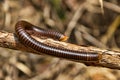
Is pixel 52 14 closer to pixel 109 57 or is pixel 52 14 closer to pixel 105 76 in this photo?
pixel 105 76

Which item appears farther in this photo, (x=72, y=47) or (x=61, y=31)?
(x=61, y=31)

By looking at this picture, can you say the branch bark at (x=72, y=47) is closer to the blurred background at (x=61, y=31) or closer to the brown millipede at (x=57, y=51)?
the brown millipede at (x=57, y=51)

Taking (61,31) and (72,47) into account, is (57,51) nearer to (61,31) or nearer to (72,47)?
(72,47)

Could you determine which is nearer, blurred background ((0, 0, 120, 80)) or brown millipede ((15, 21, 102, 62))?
brown millipede ((15, 21, 102, 62))

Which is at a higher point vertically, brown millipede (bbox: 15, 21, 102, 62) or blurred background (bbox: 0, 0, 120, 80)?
brown millipede (bbox: 15, 21, 102, 62)

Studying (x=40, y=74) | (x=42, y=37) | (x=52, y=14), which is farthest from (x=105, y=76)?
(x=42, y=37)

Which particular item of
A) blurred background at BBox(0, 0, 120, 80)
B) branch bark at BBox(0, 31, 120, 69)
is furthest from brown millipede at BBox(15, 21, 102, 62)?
blurred background at BBox(0, 0, 120, 80)

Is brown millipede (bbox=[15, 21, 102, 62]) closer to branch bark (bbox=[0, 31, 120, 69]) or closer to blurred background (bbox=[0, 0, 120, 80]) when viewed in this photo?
branch bark (bbox=[0, 31, 120, 69])

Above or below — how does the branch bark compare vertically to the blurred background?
above

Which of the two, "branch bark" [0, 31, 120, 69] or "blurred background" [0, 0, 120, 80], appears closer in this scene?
"branch bark" [0, 31, 120, 69]

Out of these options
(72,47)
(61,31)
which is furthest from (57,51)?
(61,31)
